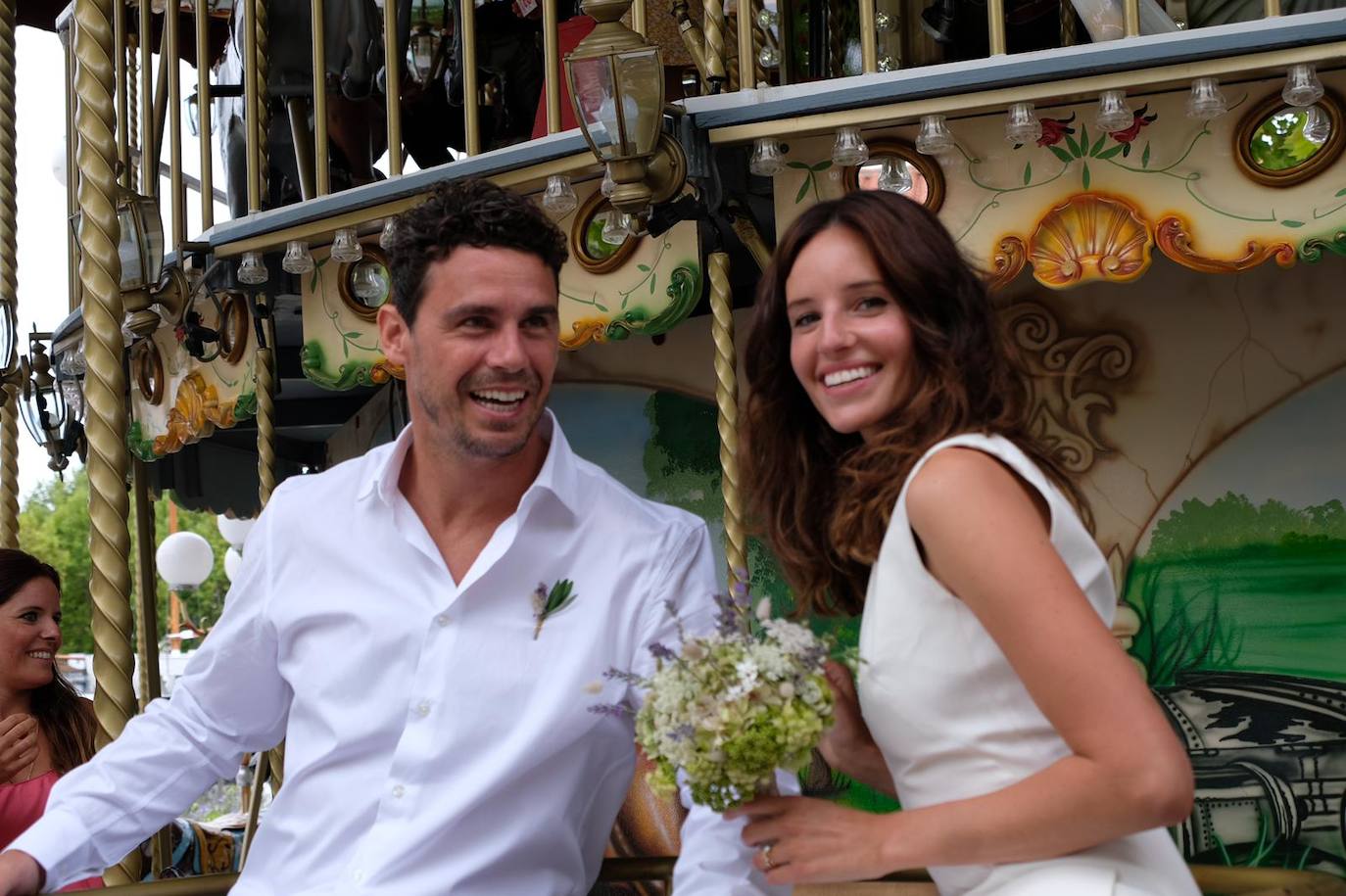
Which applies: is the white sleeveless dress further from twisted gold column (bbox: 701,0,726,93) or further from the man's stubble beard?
twisted gold column (bbox: 701,0,726,93)

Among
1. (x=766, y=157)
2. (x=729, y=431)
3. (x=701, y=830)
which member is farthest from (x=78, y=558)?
(x=701, y=830)

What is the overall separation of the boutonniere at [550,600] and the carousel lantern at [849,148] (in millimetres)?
1590

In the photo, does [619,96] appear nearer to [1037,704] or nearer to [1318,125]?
[1318,125]

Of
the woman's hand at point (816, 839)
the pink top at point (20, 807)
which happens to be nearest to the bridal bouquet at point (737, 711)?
the woman's hand at point (816, 839)

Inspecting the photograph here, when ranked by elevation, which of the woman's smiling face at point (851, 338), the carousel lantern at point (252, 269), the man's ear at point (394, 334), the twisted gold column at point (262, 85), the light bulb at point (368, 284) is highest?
the twisted gold column at point (262, 85)

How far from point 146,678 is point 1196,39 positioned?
18.3 feet

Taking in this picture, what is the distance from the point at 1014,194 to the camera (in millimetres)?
3709

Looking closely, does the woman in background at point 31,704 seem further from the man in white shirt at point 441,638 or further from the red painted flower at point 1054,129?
the red painted flower at point 1054,129

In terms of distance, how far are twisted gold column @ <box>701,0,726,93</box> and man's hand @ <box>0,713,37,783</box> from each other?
264 cm

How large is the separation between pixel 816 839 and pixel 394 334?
4.00ft

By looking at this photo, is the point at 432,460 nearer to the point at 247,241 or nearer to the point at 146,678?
the point at 247,241

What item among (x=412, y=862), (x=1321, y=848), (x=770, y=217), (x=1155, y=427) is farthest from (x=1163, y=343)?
(x=412, y=862)

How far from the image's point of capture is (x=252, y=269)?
479 centimetres

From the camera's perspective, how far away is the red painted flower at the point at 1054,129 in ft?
12.0
